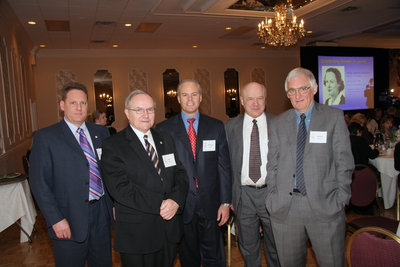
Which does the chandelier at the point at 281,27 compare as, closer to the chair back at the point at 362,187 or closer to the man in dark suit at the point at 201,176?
the chair back at the point at 362,187

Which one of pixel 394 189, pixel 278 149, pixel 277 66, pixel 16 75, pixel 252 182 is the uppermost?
pixel 277 66

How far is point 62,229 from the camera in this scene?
1.96 m

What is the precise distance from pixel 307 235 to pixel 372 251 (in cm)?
51

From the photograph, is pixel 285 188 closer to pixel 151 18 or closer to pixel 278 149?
pixel 278 149

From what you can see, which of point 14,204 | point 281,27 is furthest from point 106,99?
point 14,204

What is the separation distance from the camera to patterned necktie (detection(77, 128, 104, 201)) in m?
2.10

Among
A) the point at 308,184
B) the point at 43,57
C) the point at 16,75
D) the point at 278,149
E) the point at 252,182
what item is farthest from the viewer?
the point at 43,57

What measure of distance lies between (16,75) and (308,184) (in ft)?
21.3

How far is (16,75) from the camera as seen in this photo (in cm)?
624

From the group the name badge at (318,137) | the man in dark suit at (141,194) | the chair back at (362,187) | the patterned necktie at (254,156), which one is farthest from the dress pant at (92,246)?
the chair back at (362,187)

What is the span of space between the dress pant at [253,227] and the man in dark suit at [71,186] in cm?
111

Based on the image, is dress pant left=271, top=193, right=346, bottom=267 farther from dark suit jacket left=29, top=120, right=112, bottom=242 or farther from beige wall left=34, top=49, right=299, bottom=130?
beige wall left=34, top=49, right=299, bottom=130

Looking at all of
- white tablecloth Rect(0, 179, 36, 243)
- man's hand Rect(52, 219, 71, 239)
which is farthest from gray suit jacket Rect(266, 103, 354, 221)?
white tablecloth Rect(0, 179, 36, 243)

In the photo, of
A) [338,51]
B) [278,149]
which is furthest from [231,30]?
[278,149]
